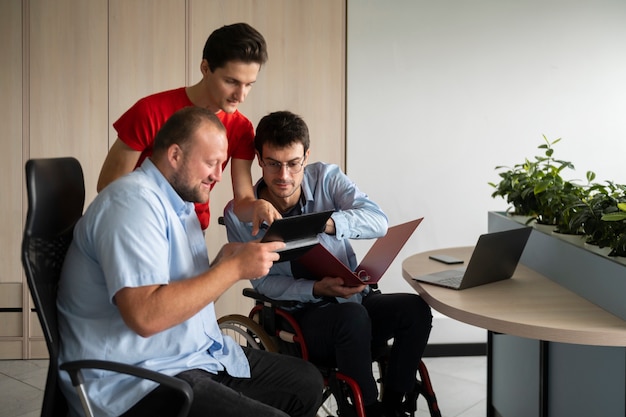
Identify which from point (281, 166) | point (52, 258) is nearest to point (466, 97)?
point (281, 166)

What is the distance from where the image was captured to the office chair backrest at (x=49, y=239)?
1.67 m

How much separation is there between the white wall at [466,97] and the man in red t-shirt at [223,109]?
1.82 metres

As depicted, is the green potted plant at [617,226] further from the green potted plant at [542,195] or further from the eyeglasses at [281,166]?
the eyeglasses at [281,166]

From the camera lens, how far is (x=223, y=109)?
7.63 ft

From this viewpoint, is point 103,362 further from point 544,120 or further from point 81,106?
point 544,120

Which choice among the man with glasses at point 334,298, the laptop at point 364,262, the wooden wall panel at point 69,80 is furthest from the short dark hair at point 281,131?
the wooden wall panel at point 69,80

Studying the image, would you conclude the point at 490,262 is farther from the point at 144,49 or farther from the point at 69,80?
the point at 69,80

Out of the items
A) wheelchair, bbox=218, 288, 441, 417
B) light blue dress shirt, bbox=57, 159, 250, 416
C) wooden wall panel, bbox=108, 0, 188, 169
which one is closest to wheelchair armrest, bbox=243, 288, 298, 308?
wheelchair, bbox=218, 288, 441, 417

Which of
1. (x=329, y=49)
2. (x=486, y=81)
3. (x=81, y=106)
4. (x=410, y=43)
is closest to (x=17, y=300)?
(x=81, y=106)

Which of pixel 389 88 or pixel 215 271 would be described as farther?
pixel 389 88

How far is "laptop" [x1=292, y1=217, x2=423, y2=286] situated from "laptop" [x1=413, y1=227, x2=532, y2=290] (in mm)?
155

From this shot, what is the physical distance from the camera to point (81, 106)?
13.8ft

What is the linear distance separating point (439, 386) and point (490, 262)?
62.3 inches

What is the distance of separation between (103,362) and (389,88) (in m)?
3.02
